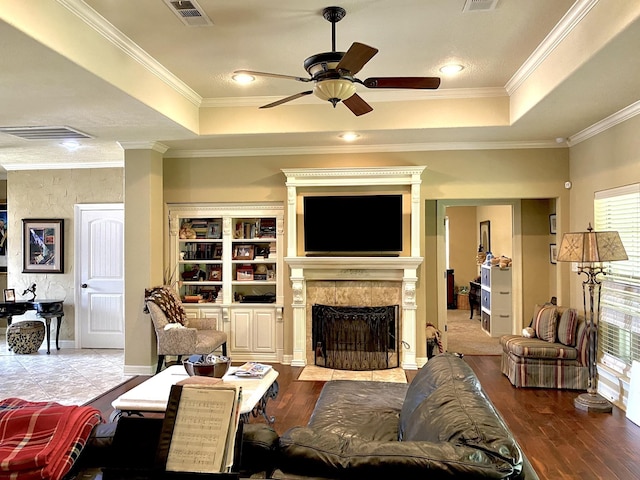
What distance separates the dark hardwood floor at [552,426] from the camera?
3170 mm

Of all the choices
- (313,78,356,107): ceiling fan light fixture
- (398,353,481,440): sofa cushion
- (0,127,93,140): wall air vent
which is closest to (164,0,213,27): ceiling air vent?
(313,78,356,107): ceiling fan light fixture

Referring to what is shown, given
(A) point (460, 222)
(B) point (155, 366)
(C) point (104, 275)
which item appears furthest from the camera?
(A) point (460, 222)

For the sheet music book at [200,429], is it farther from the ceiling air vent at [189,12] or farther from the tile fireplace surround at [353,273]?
the tile fireplace surround at [353,273]

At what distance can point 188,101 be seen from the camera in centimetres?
480

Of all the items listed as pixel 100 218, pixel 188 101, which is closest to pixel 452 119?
pixel 188 101

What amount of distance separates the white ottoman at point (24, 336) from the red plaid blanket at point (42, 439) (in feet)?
17.6

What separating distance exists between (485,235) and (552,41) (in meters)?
7.08

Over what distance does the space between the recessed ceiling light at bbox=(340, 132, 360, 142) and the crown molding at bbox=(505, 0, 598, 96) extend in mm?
1568

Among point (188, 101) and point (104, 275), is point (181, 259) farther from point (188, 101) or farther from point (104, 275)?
point (188, 101)

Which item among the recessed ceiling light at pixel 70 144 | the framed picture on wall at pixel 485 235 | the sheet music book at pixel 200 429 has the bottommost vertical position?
the sheet music book at pixel 200 429

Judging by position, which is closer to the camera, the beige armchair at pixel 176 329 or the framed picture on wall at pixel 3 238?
the beige armchair at pixel 176 329

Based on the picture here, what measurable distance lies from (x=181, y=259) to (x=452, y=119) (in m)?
3.66

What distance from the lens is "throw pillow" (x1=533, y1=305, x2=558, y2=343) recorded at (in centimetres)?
Result: 493

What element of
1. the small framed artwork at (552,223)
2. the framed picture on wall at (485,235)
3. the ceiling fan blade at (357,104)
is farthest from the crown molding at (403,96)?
the framed picture on wall at (485,235)
